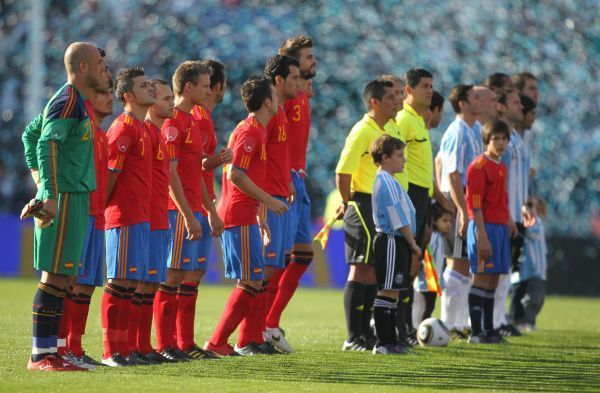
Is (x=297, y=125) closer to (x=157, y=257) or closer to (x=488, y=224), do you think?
(x=488, y=224)

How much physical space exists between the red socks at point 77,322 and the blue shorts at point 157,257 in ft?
1.49

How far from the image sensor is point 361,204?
10.4m

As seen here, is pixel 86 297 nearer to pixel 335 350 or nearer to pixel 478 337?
pixel 335 350

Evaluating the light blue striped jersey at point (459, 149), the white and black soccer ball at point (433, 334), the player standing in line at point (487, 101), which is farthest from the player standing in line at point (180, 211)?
the player standing in line at point (487, 101)

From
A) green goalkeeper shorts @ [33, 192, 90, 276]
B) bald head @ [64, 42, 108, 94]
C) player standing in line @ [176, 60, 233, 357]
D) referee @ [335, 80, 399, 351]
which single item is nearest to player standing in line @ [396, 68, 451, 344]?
referee @ [335, 80, 399, 351]

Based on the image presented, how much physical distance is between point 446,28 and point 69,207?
21.9m

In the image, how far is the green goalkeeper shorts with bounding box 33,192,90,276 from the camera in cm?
766

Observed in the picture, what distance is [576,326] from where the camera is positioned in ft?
47.2

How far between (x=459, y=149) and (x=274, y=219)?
8.79 feet

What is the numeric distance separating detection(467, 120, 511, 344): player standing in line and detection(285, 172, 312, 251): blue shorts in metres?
1.62

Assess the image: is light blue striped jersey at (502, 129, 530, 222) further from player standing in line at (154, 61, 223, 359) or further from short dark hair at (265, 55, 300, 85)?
player standing in line at (154, 61, 223, 359)

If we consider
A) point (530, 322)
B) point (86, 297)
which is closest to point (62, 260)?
point (86, 297)

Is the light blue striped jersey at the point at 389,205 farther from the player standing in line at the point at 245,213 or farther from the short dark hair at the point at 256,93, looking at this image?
the short dark hair at the point at 256,93

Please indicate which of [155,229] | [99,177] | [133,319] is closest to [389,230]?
[155,229]
